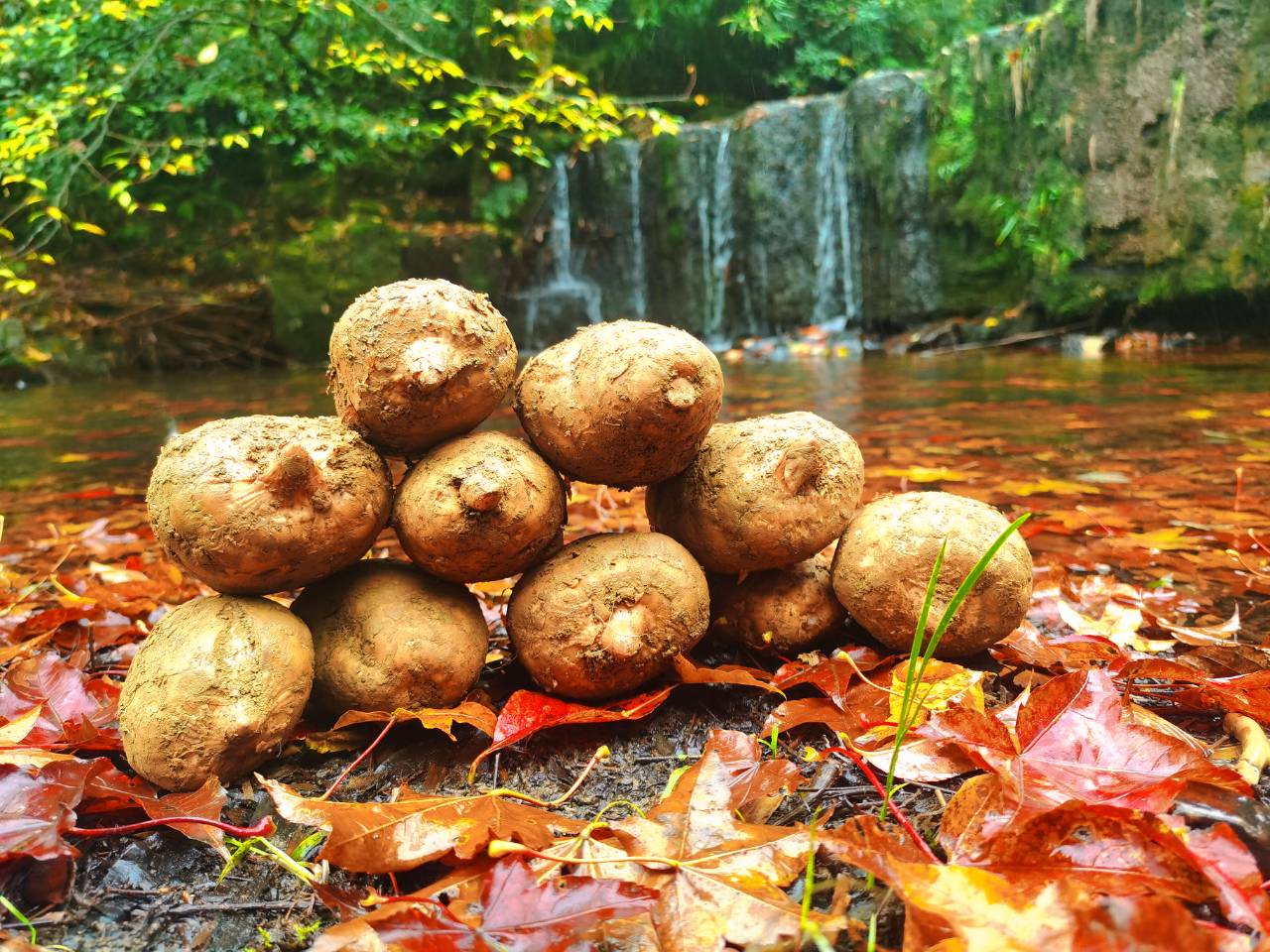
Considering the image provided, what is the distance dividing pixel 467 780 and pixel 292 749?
1.12 ft

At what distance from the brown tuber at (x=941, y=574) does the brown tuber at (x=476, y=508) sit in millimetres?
613

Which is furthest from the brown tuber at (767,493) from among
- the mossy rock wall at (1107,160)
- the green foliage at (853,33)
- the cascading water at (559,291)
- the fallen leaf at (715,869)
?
the green foliage at (853,33)

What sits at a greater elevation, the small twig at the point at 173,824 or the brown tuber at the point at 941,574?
the brown tuber at the point at 941,574

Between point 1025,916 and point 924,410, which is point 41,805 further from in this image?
point 924,410

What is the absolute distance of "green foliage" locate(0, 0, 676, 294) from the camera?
22.2 feet

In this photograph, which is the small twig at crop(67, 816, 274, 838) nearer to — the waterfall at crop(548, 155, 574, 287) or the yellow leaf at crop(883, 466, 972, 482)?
the yellow leaf at crop(883, 466, 972, 482)

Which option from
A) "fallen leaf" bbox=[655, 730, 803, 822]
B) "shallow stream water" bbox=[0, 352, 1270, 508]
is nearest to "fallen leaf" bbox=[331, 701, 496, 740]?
"fallen leaf" bbox=[655, 730, 803, 822]

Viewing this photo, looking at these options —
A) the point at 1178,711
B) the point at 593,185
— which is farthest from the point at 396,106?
the point at 1178,711

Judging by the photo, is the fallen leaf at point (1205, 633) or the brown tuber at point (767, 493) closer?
the brown tuber at point (767, 493)

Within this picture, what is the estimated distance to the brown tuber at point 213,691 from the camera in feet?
4.17

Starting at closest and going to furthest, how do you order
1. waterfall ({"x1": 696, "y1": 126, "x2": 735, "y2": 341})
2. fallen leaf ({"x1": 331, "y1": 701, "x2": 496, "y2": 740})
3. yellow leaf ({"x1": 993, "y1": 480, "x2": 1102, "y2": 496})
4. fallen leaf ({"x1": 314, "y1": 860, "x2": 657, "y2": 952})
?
1. fallen leaf ({"x1": 314, "y1": 860, "x2": 657, "y2": 952})
2. fallen leaf ({"x1": 331, "y1": 701, "x2": 496, "y2": 740})
3. yellow leaf ({"x1": 993, "y1": 480, "x2": 1102, "y2": 496})
4. waterfall ({"x1": 696, "y1": 126, "x2": 735, "y2": 341})

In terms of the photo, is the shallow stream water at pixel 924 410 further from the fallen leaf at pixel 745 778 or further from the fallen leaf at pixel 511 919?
the fallen leaf at pixel 511 919

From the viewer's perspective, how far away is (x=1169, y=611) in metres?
1.99

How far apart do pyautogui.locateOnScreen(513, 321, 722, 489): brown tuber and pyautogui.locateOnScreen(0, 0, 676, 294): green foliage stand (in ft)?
18.2
